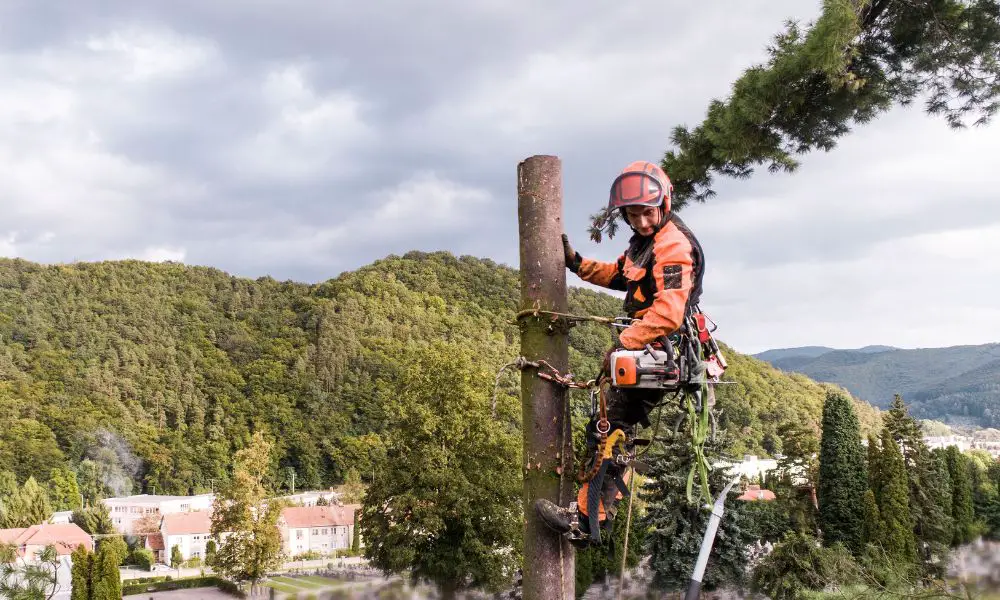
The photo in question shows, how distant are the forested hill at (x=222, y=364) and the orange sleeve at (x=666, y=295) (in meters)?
51.1

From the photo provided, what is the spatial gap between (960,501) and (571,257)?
133 feet

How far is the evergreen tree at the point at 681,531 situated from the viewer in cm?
2120

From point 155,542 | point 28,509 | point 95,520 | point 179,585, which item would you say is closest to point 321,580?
point 179,585

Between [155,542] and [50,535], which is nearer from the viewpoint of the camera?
[50,535]

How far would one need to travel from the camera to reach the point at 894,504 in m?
25.6

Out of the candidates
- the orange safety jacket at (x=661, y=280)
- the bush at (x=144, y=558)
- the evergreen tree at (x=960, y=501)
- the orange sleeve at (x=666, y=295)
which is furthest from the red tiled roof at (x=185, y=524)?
the orange sleeve at (x=666, y=295)

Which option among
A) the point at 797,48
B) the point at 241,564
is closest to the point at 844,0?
the point at 797,48

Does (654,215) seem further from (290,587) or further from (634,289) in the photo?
(290,587)

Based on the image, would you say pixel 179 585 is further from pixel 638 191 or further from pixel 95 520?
pixel 638 191

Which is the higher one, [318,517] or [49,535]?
[49,535]

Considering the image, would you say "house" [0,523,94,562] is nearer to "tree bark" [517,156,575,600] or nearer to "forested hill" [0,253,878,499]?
"forested hill" [0,253,878,499]

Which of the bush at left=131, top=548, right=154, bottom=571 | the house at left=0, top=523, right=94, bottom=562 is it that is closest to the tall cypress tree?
the house at left=0, top=523, right=94, bottom=562

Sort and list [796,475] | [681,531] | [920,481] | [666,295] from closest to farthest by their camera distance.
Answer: [666,295] < [681,531] < [920,481] < [796,475]

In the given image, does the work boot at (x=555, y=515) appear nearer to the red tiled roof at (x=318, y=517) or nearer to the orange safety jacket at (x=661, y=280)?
the orange safety jacket at (x=661, y=280)
